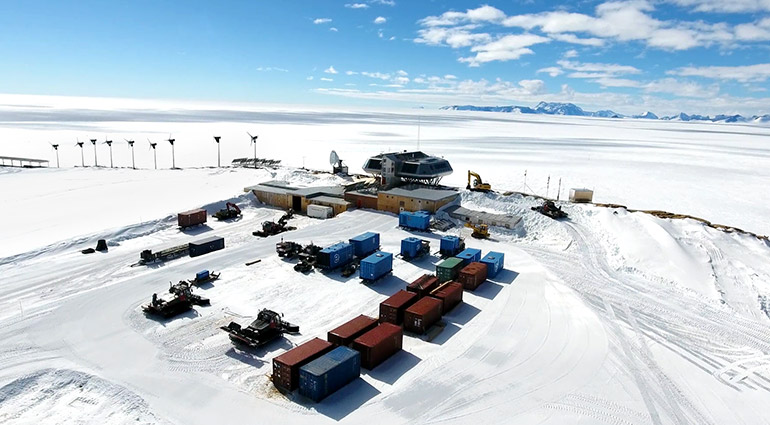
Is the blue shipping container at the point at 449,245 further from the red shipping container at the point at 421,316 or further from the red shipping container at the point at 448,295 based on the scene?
the red shipping container at the point at 421,316

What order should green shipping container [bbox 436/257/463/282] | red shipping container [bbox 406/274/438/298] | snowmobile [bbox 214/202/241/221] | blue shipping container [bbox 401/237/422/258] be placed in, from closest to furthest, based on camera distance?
red shipping container [bbox 406/274/438/298]
green shipping container [bbox 436/257/463/282]
blue shipping container [bbox 401/237/422/258]
snowmobile [bbox 214/202/241/221]

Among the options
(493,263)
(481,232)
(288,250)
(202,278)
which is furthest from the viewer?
(481,232)

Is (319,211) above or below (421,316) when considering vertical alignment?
above

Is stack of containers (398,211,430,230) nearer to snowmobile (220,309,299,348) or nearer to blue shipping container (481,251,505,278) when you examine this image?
blue shipping container (481,251,505,278)

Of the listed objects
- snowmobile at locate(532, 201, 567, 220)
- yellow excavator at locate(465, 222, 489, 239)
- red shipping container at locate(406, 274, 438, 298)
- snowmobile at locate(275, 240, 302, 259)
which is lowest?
red shipping container at locate(406, 274, 438, 298)

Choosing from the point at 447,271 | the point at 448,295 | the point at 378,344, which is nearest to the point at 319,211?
the point at 447,271

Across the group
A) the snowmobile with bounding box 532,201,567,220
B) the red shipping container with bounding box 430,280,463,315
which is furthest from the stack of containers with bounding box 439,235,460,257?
the snowmobile with bounding box 532,201,567,220

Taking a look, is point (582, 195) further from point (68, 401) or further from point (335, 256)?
point (68, 401)

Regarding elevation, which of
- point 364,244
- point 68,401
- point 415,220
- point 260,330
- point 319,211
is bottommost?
point 68,401
